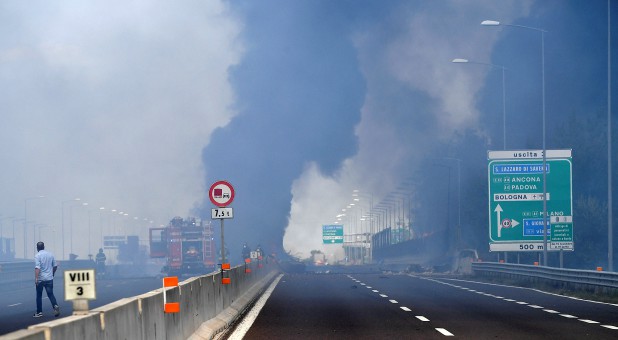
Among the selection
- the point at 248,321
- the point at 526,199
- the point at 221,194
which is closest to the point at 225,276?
the point at 248,321

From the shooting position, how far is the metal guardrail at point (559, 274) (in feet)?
105

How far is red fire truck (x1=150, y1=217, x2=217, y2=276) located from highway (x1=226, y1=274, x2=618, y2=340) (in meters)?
40.7

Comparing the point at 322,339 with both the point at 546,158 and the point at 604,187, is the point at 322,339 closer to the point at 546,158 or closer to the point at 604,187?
the point at 546,158

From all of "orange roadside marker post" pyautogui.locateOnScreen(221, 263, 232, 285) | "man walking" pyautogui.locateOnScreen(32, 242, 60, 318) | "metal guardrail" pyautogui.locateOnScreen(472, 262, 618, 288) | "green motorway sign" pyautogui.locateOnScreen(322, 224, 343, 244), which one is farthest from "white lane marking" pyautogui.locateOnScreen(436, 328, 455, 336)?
"green motorway sign" pyautogui.locateOnScreen(322, 224, 343, 244)

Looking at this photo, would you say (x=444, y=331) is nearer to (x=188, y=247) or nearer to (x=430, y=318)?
(x=430, y=318)

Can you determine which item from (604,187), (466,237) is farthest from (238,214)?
(604,187)

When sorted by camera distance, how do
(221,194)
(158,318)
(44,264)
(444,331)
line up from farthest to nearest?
(44,264), (221,194), (444,331), (158,318)

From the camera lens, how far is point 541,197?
4738cm

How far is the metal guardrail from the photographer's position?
31.9m

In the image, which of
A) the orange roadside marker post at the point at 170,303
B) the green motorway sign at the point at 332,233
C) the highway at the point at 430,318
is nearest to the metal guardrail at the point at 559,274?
the highway at the point at 430,318

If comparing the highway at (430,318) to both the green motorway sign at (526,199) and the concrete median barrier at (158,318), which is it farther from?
the green motorway sign at (526,199)

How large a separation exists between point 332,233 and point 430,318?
12966 centimetres

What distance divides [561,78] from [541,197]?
59258 millimetres

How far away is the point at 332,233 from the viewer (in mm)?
151750
